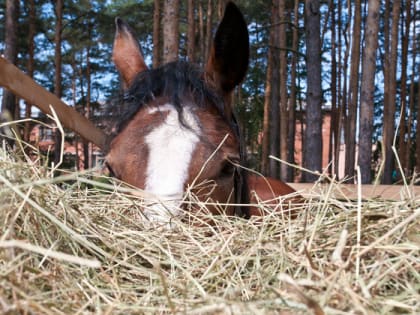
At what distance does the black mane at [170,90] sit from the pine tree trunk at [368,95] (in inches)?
220

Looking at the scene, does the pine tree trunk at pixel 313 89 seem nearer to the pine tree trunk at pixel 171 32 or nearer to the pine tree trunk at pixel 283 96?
the pine tree trunk at pixel 171 32

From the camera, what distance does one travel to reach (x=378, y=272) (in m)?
0.85

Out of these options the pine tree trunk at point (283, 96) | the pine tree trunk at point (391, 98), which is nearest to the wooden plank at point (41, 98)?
the pine tree trunk at point (283, 96)

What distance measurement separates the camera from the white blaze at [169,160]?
57.1 inches

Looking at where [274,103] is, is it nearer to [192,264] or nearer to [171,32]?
[171,32]

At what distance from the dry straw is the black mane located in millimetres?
859

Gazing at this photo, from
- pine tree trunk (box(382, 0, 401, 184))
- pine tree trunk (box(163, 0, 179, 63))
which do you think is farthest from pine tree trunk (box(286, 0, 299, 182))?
pine tree trunk (box(163, 0, 179, 63))

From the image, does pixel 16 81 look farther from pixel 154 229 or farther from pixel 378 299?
pixel 378 299

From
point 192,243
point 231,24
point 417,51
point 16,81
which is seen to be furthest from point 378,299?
point 417,51

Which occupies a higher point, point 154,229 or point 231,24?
point 231,24

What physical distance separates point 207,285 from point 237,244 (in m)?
0.21

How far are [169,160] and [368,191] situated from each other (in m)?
2.28

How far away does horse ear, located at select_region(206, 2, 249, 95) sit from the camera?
2.39 m

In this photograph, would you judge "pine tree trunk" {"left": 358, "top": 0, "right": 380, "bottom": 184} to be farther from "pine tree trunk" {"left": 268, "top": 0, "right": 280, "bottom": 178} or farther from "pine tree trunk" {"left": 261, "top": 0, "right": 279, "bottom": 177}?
"pine tree trunk" {"left": 268, "top": 0, "right": 280, "bottom": 178}
